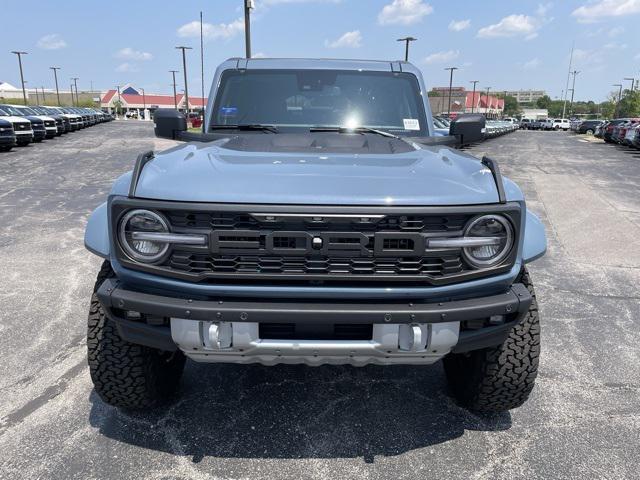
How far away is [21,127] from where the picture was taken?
1891 cm

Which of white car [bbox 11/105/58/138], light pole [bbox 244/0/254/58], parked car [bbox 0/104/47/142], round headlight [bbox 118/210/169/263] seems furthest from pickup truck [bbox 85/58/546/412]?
white car [bbox 11/105/58/138]

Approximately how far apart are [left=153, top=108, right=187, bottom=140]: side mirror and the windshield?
0.27 metres

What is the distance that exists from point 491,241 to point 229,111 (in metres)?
2.27

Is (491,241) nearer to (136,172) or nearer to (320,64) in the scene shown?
(136,172)

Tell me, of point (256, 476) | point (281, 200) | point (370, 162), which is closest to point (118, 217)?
point (281, 200)

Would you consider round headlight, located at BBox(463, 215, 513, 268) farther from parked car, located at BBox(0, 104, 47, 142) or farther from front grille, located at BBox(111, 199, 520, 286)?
parked car, located at BBox(0, 104, 47, 142)

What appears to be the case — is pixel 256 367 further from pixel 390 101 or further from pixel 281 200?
pixel 390 101

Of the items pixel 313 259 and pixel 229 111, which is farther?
pixel 229 111

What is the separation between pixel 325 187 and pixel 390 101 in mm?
1907

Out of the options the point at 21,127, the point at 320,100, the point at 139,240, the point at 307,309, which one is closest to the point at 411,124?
the point at 320,100

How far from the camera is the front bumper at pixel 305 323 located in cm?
210

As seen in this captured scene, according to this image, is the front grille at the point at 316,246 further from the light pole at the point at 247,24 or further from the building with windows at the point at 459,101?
the building with windows at the point at 459,101

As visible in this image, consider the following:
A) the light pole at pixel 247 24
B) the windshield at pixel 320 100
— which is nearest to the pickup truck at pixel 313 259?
the windshield at pixel 320 100

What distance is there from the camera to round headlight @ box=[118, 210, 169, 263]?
2195 mm
